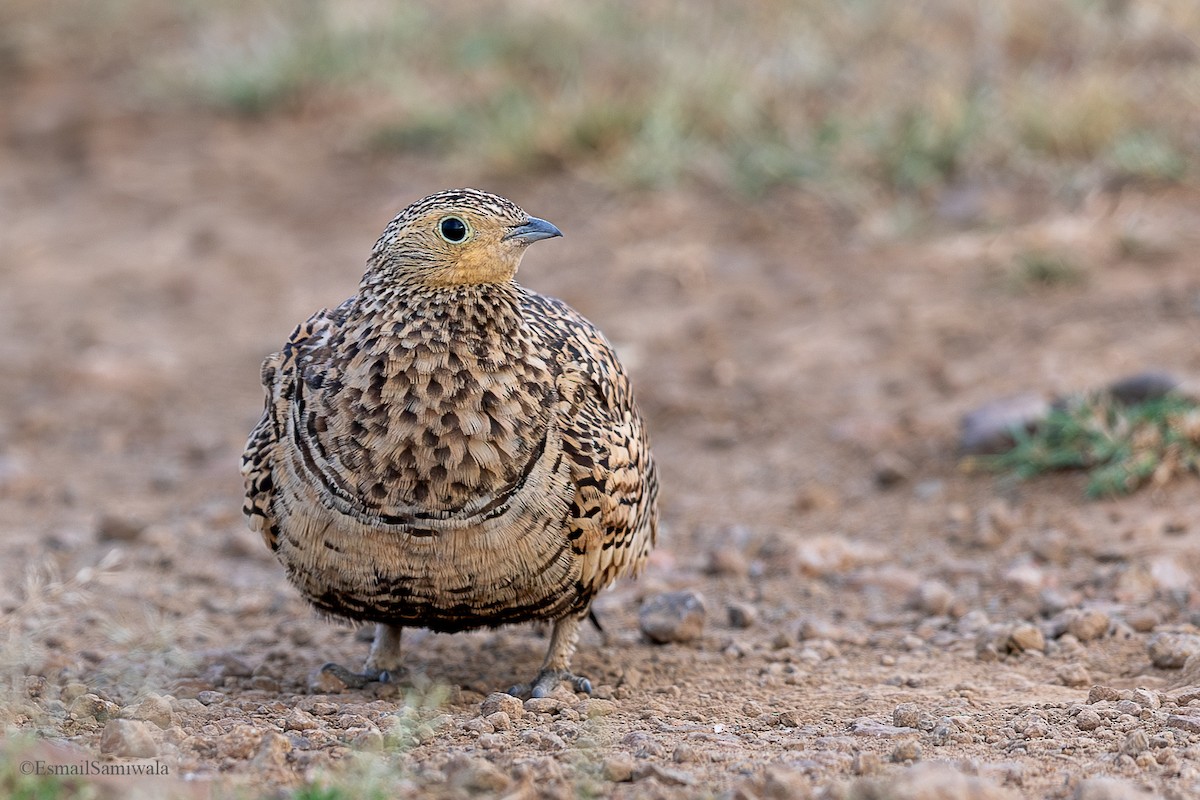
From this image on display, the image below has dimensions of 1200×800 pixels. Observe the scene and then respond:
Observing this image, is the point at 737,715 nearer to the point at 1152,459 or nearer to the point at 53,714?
the point at 53,714

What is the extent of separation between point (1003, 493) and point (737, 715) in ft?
7.40

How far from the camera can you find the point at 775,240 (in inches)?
338

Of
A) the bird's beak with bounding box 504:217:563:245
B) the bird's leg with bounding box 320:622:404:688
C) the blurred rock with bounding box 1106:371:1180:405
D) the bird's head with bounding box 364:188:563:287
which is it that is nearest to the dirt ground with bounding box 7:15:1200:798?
the bird's leg with bounding box 320:622:404:688

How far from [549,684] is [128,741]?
1435 millimetres

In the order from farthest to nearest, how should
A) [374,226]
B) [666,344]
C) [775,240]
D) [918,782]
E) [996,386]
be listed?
[374,226] < [775,240] < [666,344] < [996,386] < [918,782]

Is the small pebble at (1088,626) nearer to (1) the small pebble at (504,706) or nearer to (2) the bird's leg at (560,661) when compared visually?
(2) the bird's leg at (560,661)

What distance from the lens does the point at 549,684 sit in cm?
460

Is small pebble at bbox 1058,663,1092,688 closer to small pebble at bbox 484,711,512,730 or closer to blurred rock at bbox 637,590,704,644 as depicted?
blurred rock at bbox 637,590,704,644

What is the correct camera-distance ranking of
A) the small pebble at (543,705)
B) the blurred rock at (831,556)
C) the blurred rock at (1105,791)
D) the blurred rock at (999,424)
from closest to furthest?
1. the blurred rock at (1105,791)
2. the small pebble at (543,705)
3. the blurred rock at (831,556)
4. the blurred rock at (999,424)

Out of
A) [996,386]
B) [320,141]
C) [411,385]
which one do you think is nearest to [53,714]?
[411,385]

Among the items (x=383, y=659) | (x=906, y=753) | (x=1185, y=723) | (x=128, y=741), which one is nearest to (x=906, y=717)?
(x=906, y=753)

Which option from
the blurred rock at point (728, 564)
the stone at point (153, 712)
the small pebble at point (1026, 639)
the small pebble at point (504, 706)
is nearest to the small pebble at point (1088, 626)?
the small pebble at point (1026, 639)

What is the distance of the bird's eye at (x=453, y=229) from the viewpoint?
13.6 ft

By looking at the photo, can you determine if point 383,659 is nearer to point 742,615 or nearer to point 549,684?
point 549,684
